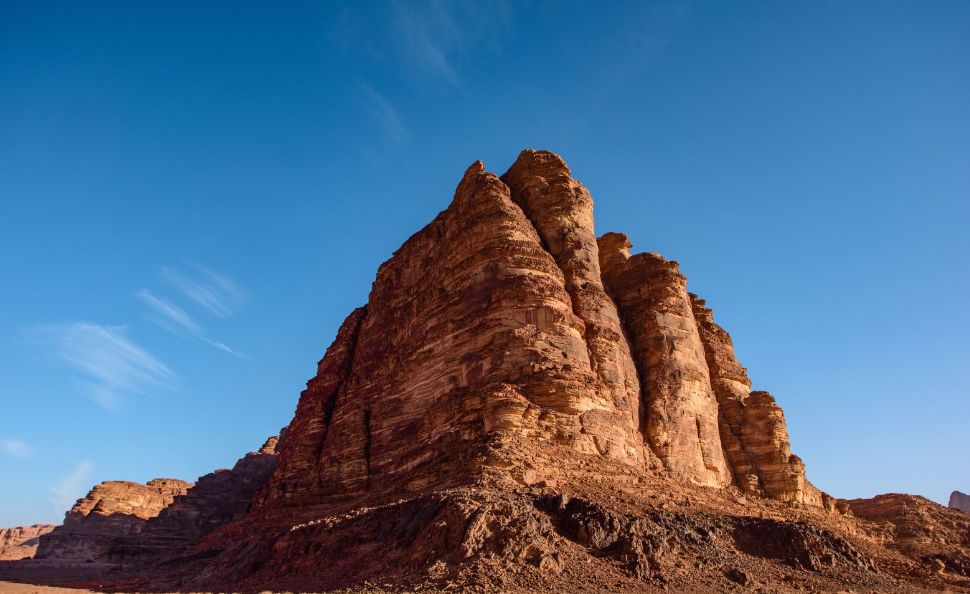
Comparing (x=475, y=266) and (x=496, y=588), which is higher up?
(x=475, y=266)

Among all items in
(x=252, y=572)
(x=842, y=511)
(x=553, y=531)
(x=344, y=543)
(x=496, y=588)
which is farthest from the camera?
(x=842, y=511)

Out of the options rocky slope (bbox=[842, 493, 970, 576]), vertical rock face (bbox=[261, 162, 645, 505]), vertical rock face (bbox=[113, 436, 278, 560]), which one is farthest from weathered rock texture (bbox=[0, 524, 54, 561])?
rocky slope (bbox=[842, 493, 970, 576])

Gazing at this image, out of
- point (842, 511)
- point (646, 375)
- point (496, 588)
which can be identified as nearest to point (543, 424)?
point (496, 588)

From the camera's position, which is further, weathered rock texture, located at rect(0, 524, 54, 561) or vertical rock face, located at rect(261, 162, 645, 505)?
weathered rock texture, located at rect(0, 524, 54, 561)

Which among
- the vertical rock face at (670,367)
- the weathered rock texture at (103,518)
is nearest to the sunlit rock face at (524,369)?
the vertical rock face at (670,367)

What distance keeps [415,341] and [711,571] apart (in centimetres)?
2606

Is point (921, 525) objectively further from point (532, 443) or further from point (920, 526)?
point (532, 443)

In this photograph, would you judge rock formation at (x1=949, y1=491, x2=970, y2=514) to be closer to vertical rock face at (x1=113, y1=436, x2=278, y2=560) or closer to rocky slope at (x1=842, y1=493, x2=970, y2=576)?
rocky slope at (x1=842, y1=493, x2=970, y2=576)

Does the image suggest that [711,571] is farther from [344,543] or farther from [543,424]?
[344,543]

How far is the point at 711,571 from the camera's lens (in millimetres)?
26688

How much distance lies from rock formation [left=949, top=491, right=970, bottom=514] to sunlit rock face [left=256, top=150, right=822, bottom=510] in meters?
75.4

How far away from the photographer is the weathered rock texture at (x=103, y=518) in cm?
6888

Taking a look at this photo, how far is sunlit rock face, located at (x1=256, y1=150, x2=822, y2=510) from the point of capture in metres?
36.0

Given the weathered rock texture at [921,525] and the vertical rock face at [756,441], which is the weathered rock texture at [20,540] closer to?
the vertical rock face at [756,441]
